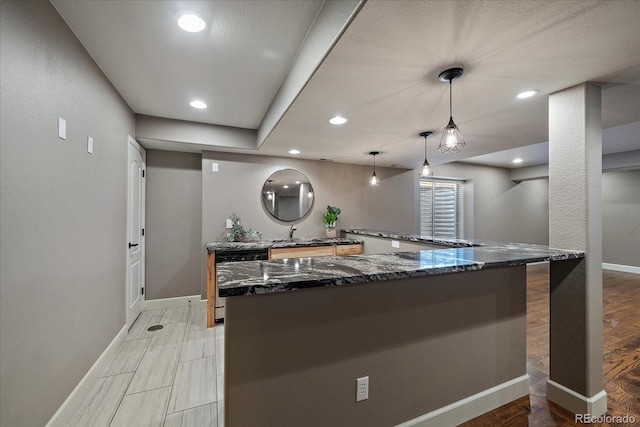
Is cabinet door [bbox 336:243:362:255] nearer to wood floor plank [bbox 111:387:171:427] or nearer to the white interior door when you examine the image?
wood floor plank [bbox 111:387:171:427]

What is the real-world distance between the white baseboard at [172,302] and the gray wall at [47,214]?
1.44 meters

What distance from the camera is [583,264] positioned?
5.51ft

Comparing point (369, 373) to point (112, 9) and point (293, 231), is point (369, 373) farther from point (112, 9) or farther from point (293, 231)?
point (293, 231)

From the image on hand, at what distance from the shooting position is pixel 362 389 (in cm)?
134

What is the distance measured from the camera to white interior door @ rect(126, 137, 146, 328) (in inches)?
114

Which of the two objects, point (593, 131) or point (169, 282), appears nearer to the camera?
point (593, 131)

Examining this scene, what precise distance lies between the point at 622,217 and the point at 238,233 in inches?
323

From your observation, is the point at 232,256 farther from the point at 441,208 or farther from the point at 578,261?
the point at 441,208

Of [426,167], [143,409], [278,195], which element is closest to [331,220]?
[278,195]

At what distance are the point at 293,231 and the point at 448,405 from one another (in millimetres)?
2986

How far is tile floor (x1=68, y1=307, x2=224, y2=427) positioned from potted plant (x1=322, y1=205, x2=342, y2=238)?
2.13 metres

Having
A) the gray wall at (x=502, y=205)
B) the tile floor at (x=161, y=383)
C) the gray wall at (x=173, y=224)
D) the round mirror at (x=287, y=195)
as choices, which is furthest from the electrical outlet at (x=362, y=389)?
the gray wall at (x=502, y=205)

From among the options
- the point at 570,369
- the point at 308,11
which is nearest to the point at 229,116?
the point at 308,11

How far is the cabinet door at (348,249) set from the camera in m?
3.78
